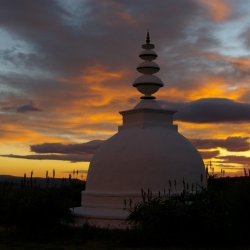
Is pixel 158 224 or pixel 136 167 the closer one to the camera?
pixel 158 224

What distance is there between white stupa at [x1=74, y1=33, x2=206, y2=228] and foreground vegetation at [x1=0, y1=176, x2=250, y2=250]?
0.97 metres

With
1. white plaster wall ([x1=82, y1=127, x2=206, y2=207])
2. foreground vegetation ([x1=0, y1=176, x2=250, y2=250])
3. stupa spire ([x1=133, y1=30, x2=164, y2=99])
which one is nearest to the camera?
foreground vegetation ([x1=0, y1=176, x2=250, y2=250])

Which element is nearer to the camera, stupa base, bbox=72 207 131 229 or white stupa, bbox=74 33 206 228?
stupa base, bbox=72 207 131 229

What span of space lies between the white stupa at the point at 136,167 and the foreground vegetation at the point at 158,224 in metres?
0.97

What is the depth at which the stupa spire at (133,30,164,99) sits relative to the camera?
20.2m

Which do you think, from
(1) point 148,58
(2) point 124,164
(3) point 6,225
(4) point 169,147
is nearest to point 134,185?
(2) point 124,164

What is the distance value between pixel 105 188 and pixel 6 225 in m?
4.07

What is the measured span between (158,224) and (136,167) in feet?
10.8

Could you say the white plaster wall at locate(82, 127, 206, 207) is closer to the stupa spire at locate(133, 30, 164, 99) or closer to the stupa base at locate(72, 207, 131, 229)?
the stupa base at locate(72, 207, 131, 229)

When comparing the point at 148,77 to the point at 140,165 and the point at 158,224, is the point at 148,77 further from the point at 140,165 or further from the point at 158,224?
the point at 158,224

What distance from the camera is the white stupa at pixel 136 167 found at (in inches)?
680

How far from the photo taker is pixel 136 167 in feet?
57.4

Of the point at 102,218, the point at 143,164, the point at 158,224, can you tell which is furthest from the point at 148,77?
the point at 158,224

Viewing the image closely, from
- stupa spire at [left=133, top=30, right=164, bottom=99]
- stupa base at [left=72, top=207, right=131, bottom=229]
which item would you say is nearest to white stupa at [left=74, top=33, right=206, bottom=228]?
stupa base at [left=72, top=207, right=131, bottom=229]
